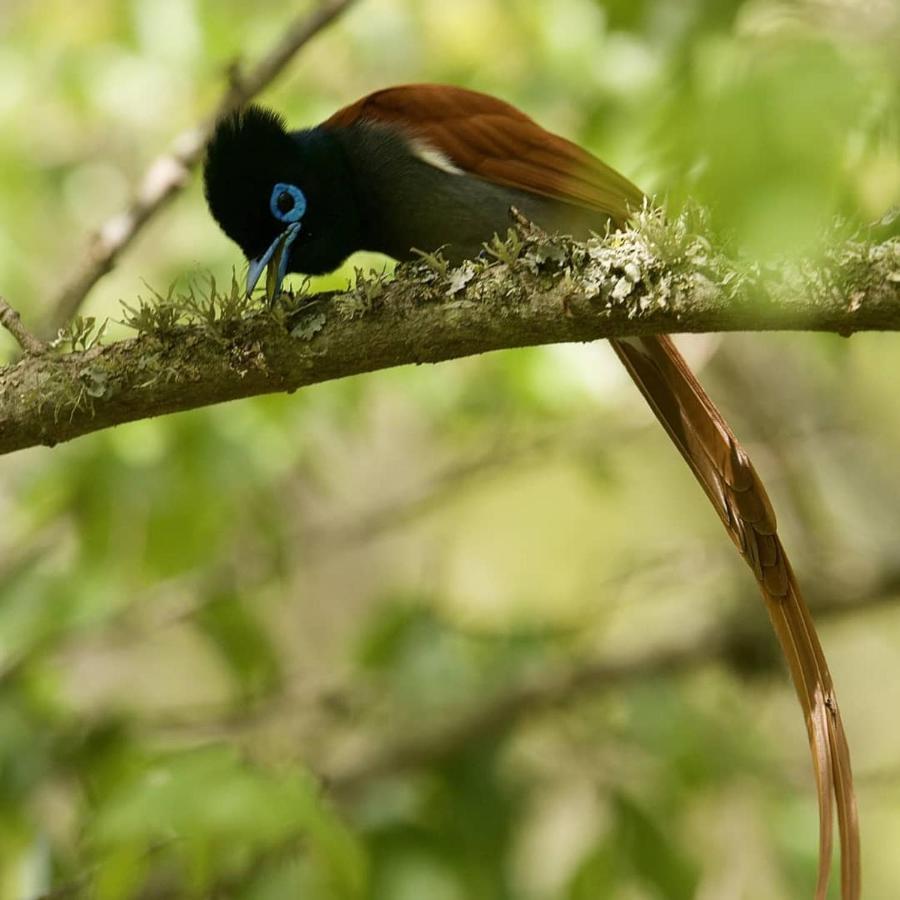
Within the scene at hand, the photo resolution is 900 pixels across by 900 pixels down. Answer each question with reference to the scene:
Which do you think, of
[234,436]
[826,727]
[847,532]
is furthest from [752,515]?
[847,532]

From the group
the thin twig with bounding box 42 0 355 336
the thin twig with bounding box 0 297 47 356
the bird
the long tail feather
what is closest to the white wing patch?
the bird

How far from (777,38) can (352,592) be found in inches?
229

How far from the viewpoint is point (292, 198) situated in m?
3.19

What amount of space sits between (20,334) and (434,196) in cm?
121

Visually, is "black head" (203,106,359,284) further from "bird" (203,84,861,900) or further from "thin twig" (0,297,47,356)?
"thin twig" (0,297,47,356)

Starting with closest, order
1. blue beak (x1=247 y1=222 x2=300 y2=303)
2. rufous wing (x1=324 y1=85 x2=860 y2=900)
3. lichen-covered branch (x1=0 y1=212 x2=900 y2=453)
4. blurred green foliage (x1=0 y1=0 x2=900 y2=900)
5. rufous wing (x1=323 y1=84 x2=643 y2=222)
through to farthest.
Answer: lichen-covered branch (x1=0 y1=212 x2=900 y2=453) < rufous wing (x1=324 y1=85 x2=860 y2=900) < blue beak (x1=247 y1=222 x2=300 y2=303) < rufous wing (x1=323 y1=84 x2=643 y2=222) < blurred green foliage (x1=0 y1=0 x2=900 y2=900)

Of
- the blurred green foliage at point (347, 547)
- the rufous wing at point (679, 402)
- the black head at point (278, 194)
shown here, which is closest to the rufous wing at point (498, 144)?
the rufous wing at point (679, 402)

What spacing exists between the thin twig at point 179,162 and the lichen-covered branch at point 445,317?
105 cm

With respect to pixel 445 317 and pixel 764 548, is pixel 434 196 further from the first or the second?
pixel 764 548

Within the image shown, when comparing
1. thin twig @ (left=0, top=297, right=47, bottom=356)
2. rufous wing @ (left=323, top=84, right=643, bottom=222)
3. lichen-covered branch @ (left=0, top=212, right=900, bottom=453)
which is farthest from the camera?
rufous wing @ (left=323, top=84, right=643, bottom=222)

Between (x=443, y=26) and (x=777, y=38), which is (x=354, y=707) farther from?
(x=777, y=38)

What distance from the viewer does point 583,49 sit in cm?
423

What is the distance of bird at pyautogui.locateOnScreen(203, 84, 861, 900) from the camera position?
2.91 metres

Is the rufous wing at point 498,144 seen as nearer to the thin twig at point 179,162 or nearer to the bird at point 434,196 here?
the bird at point 434,196
